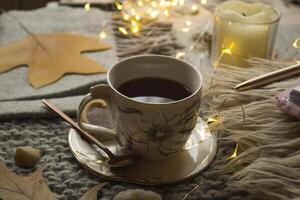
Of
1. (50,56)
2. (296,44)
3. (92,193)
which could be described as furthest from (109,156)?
(296,44)

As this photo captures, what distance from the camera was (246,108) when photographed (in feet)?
1.73

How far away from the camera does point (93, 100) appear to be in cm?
49

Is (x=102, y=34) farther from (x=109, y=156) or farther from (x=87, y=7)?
(x=109, y=156)

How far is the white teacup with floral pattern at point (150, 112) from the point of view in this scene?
44 cm

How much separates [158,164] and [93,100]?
0.33 feet

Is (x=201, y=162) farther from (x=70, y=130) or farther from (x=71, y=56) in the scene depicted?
(x=71, y=56)

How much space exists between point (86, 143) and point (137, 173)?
0.08m

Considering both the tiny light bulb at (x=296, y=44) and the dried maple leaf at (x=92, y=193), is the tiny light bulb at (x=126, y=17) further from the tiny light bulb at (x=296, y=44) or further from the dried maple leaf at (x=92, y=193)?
the dried maple leaf at (x=92, y=193)

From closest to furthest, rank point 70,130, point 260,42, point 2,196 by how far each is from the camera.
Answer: point 2,196, point 70,130, point 260,42

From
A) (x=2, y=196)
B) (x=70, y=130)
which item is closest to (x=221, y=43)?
(x=70, y=130)

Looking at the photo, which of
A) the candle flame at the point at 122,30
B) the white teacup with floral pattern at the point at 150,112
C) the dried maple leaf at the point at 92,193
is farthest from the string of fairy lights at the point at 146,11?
the dried maple leaf at the point at 92,193

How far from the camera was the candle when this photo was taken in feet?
2.10

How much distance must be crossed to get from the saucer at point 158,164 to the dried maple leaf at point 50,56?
0.15m

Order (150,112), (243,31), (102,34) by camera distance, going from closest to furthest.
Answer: (150,112)
(243,31)
(102,34)
